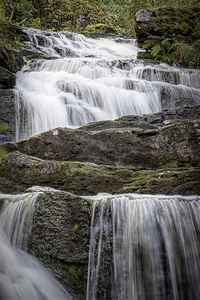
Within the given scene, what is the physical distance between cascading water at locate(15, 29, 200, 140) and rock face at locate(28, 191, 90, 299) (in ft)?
12.0

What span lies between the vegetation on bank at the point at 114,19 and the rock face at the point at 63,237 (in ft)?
27.5

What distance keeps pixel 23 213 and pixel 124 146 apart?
2.16 meters

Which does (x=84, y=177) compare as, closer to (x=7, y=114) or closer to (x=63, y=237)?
(x=63, y=237)

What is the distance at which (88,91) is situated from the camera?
7.95 metres

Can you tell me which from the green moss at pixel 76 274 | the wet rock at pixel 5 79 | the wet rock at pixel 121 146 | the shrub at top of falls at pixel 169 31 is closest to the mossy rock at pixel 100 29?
the shrub at top of falls at pixel 169 31

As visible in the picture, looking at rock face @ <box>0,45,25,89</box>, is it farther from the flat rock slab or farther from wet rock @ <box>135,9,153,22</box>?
wet rock @ <box>135,9,153,22</box>

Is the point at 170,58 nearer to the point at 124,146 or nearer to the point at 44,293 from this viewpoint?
the point at 124,146

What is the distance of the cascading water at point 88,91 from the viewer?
6805 millimetres

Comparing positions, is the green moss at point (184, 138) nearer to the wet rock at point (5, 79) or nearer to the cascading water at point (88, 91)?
the cascading water at point (88, 91)

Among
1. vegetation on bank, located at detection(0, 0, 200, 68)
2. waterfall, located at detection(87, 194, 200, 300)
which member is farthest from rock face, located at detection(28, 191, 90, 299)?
vegetation on bank, located at detection(0, 0, 200, 68)

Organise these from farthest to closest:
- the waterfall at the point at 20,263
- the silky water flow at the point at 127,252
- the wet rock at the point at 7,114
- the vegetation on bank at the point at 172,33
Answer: the vegetation on bank at the point at 172,33
the wet rock at the point at 7,114
the silky water flow at the point at 127,252
the waterfall at the point at 20,263

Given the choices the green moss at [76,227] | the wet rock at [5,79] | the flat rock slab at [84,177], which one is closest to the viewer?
the green moss at [76,227]

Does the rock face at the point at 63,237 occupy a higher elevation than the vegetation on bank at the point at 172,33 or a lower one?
lower

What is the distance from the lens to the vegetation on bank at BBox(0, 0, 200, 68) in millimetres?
11898
